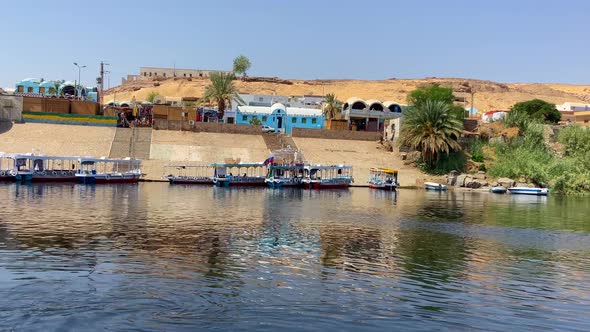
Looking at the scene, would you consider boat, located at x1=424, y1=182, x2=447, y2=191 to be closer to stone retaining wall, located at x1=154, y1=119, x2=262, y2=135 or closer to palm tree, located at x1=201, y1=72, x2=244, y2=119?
stone retaining wall, located at x1=154, y1=119, x2=262, y2=135

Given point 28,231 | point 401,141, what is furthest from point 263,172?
point 28,231

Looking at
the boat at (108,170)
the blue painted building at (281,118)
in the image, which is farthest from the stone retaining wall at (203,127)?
the boat at (108,170)

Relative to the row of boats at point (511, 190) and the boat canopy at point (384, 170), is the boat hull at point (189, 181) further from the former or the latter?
the row of boats at point (511, 190)

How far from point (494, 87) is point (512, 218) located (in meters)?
159

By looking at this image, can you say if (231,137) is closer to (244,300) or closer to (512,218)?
(512,218)

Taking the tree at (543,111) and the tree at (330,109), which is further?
the tree at (543,111)

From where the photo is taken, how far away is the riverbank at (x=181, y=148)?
69.1m

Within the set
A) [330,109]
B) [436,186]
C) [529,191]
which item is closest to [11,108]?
[330,109]

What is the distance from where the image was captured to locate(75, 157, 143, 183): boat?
199 feet

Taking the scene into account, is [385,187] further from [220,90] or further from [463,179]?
[220,90]

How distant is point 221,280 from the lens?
20.3 meters

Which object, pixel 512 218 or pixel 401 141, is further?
pixel 401 141

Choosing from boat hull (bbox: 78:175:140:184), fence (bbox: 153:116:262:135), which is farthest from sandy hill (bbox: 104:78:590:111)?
boat hull (bbox: 78:175:140:184)

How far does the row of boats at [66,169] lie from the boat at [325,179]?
18.1 m
